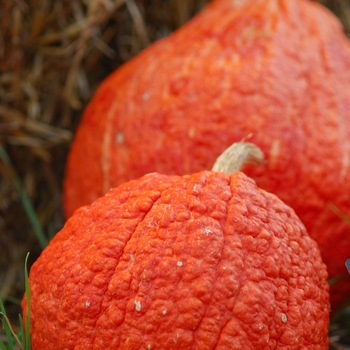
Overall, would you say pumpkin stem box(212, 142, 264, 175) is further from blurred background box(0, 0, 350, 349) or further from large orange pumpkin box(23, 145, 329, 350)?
blurred background box(0, 0, 350, 349)

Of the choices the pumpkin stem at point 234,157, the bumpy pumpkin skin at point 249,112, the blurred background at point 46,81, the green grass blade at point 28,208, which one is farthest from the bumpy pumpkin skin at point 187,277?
the blurred background at point 46,81

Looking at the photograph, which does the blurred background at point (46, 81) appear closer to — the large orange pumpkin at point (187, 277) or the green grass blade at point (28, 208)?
the green grass blade at point (28, 208)

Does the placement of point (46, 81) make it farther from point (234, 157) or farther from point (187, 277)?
point (187, 277)

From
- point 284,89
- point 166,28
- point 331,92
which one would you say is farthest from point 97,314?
point 166,28

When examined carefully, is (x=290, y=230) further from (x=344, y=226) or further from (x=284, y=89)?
(x=284, y=89)

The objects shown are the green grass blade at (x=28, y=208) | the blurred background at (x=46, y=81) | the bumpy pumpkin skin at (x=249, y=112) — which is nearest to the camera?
the bumpy pumpkin skin at (x=249, y=112)

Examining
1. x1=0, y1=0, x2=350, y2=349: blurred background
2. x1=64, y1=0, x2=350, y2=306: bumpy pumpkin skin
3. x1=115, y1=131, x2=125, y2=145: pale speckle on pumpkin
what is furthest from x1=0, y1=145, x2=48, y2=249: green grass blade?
x1=115, y1=131, x2=125, y2=145: pale speckle on pumpkin

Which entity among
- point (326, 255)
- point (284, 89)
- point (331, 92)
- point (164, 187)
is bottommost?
point (326, 255)

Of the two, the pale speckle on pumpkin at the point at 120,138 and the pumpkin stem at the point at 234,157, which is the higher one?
the pale speckle on pumpkin at the point at 120,138
